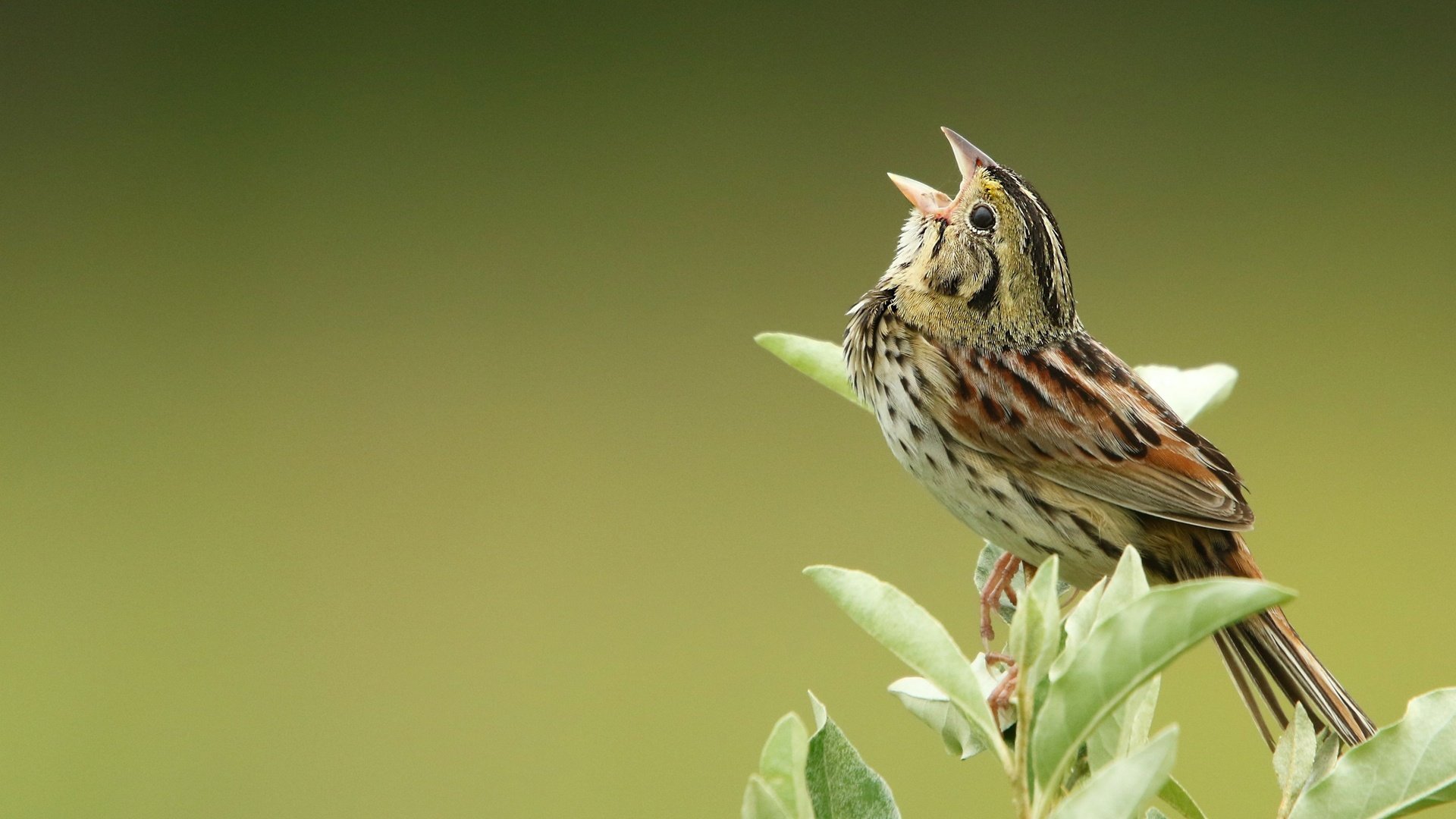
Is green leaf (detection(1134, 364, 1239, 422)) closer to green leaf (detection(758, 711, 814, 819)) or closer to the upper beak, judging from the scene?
the upper beak

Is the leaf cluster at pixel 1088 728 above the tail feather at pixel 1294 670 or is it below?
above

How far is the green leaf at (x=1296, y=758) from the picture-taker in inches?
26.2

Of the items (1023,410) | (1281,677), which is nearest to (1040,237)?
(1023,410)

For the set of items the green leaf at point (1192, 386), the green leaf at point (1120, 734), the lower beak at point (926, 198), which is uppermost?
the lower beak at point (926, 198)

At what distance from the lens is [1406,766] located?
1.93 feet

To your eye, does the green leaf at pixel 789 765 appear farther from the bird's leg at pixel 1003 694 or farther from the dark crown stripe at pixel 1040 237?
the dark crown stripe at pixel 1040 237

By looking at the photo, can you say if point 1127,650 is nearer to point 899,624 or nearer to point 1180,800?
point 899,624

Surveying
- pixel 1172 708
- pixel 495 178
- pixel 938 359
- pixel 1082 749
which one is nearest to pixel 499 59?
pixel 495 178

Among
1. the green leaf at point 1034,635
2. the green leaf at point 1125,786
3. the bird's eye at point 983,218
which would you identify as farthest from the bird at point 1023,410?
the green leaf at point 1125,786

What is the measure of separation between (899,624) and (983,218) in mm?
696

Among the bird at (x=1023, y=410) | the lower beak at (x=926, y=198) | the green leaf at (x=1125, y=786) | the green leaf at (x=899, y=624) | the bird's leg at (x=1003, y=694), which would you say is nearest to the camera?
the green leaf at (x=1125, y=786)

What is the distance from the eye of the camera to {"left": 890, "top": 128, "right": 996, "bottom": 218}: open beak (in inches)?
47.6

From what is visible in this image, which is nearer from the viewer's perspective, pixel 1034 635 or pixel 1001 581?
pixel 1034 635

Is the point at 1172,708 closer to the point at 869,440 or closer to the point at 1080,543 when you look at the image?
the point at 869,440
